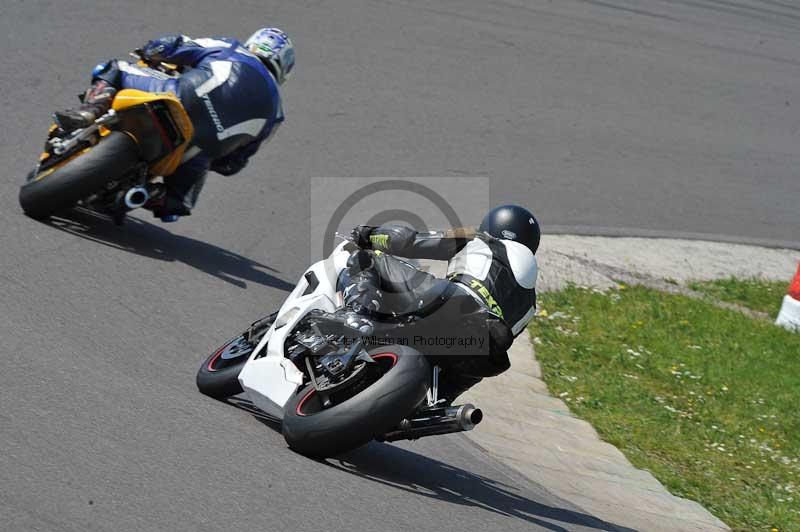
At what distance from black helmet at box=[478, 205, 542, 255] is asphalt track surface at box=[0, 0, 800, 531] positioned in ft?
3.94

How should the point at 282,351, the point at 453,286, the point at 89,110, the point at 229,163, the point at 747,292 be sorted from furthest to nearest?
the point at 747,292 → the point at 229,163 → the point at 89,110 → the point at 282,351 → the point at 453,286

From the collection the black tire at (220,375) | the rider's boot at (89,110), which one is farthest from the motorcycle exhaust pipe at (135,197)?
the black tire at (220,375)

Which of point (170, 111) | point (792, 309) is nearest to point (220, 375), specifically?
point (170, 111)

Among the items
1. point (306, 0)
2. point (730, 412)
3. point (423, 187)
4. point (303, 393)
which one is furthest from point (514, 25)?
point (303, 393)

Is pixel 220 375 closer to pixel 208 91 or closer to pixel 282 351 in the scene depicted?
pixel 282 351

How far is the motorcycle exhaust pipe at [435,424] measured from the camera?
4.94 meters

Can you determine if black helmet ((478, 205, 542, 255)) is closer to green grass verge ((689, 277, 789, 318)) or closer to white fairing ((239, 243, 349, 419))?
white fairing ((239, 243, 349, 419))

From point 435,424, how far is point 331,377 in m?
0.50

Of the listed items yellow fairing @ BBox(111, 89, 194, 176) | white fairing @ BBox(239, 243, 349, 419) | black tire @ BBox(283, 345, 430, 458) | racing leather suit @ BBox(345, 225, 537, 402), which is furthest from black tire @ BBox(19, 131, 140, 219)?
black tire @ BBox(283, 345, 430, 458)

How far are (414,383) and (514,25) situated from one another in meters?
11.0

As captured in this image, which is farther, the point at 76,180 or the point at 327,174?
the point at 327,174

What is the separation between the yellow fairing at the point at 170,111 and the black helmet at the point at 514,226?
285 centimetres

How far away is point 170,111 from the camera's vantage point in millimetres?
7656

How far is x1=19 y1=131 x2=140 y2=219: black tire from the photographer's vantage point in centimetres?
731
